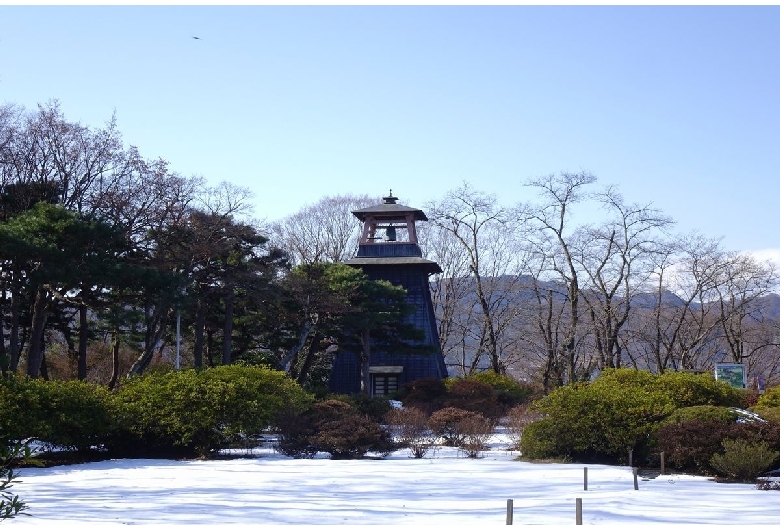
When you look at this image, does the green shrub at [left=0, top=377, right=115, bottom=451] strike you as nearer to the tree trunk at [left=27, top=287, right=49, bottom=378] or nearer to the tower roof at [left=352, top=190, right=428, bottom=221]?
the tree trunk at [left=27, top=287, right=49, bottom=378]

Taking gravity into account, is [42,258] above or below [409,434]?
above

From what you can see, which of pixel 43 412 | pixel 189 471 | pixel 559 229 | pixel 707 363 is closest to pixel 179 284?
pixel 43 412

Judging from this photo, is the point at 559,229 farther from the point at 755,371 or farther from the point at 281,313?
the point at 755,371

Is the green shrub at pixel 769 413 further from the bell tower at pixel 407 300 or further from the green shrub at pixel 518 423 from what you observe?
the bell tower at pixel 407 300

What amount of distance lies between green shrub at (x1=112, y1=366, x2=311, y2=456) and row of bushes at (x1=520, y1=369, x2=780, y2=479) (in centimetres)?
575

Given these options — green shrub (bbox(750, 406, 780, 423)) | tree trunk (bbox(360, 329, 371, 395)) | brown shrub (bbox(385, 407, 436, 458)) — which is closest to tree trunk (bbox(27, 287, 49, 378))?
brown shrub (bbox(385, 407, 436, 458))

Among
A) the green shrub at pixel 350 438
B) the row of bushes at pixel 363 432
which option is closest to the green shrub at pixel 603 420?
the row of bushes at pixel 363 432

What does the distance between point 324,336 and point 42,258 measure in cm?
1399

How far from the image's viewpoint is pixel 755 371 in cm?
4897

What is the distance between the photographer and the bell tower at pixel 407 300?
1431 inches

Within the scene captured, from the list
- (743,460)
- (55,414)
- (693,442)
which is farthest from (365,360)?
(743,460)

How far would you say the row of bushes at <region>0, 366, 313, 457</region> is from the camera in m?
16.8

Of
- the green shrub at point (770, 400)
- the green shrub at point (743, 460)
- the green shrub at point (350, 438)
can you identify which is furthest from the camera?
the green shrub at point (770, 400)

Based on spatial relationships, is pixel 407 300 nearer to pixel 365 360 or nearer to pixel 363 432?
pixel 365 360
